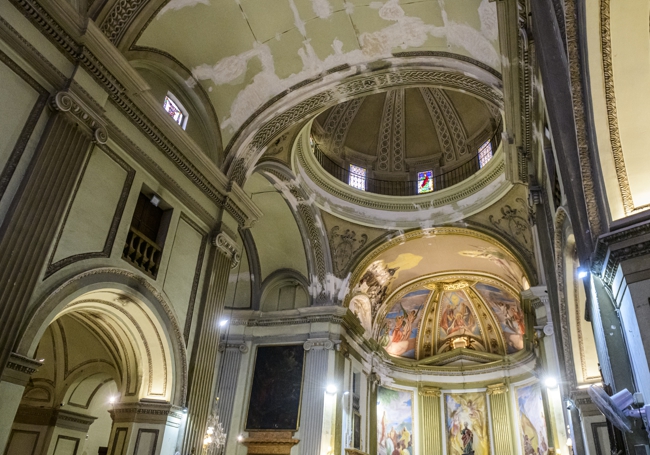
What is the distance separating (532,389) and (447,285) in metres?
5.10

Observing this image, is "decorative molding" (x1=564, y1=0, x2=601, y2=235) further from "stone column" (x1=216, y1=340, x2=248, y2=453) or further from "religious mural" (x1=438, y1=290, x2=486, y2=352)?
"religious mural" (x1=438, y1=290, x2=486, y2=352)

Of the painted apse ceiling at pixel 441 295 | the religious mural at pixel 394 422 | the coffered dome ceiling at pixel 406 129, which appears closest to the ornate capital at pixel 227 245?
the painted apse ceiling at pixel 441 295

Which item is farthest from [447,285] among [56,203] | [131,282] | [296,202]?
[56,203]

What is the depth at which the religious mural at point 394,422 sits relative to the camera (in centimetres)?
2020

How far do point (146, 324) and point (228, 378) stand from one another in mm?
8072

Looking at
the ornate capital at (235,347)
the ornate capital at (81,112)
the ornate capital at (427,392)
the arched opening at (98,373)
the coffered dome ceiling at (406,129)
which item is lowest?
the arched opening at (98,373)

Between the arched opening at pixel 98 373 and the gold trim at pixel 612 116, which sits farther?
the arched opening at pixel 98 373

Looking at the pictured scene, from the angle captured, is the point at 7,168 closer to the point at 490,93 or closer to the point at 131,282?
the point at 131,282

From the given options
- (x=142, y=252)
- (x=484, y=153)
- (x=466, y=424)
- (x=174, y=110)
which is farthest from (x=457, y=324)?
(x=142, y=252)

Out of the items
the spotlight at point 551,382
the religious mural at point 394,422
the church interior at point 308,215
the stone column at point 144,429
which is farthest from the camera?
the religious mural at point 394,422

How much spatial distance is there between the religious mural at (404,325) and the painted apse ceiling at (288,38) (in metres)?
13.2

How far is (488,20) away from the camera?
28.2 feet

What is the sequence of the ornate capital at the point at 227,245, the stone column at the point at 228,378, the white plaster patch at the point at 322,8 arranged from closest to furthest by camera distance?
the white plaster patch at the point at 322,8 < the ornate capital at the point at 227,245 < the stone column at the point at 228,378

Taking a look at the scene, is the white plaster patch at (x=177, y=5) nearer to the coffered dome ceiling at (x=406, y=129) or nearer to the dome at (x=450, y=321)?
the coffered dome ceiling at (x=406, y=129)
